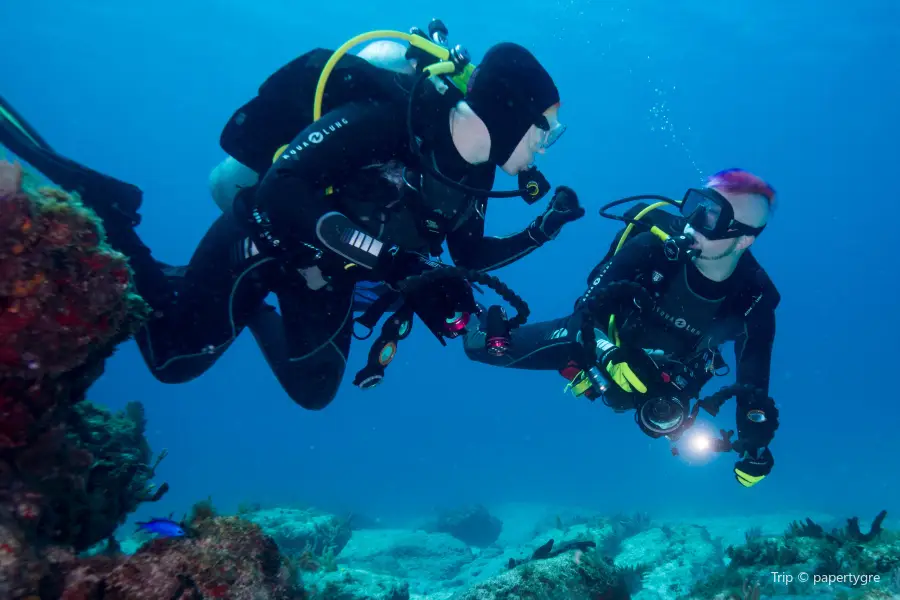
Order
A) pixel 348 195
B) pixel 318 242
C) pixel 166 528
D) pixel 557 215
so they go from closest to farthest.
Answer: pixel 166 528, pixel 318 242, pixel 348 195, pixel 557 215

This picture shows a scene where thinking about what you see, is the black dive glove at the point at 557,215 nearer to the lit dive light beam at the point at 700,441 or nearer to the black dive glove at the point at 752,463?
the lit dive light beam at the point at 700,441

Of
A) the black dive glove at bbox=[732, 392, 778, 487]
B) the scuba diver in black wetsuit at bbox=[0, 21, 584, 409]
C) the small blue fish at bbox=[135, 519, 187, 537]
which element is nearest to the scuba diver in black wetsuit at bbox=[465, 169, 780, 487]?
the black dive glove at bbox=[732, 392, 778, 487]

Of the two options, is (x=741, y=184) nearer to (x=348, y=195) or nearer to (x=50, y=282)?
(x=348, y=195)

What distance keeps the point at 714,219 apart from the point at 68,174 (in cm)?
638

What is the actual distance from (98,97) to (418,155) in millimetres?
79383

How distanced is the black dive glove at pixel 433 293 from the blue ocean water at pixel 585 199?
45.1ft

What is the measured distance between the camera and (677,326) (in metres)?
6.13

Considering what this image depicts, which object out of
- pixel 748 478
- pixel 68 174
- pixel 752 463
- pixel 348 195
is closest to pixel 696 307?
pixel 752 463

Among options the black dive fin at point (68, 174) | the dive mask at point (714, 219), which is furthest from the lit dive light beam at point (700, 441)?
the black dive fin at point (68, 174)

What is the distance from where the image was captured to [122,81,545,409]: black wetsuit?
3660 mm

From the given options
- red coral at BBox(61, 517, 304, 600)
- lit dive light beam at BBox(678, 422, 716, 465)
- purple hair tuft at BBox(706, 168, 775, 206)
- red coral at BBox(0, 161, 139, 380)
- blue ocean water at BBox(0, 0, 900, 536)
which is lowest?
red coral at BBox(61, 517, 304, 600)

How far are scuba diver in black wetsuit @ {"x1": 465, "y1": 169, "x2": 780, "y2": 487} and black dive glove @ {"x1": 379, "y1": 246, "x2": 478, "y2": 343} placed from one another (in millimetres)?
496

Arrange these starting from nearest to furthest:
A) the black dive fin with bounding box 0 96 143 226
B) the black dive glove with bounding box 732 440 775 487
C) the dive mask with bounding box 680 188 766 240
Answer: the black dive fin with bounding box 0 96 143 226, the black dive glove with bounding box 732 440 775 487, the dive mask with bounding box 680 188 766 240

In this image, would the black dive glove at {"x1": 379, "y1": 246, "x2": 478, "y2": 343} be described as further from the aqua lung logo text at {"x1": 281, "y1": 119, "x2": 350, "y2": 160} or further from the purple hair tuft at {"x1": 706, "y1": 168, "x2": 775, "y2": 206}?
the purple hair tuft at {"x1": 706, "y1": 168, "x2": 775, "y2": 206}
